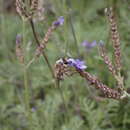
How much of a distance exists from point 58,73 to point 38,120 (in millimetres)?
971

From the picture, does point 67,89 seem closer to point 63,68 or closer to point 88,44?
point 88,44

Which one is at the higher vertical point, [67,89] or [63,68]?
[63,68]

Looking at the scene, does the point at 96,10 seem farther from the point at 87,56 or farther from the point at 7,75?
the point at 7,75

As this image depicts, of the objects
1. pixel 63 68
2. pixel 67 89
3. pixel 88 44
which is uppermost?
pixel 88 44

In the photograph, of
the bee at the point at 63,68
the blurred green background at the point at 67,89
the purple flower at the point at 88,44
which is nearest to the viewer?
the bee at the point at 63,68

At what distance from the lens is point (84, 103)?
2.29 m

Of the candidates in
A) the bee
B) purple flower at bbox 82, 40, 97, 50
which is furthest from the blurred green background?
the bee

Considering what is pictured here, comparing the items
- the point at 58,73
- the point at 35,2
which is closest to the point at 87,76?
the point at 58,73

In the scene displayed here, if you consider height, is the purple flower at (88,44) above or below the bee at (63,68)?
above

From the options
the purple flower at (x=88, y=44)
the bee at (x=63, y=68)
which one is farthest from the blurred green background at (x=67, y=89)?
the bee at (x=63, y=68)

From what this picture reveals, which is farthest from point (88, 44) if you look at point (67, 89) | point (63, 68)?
point (63, 68)

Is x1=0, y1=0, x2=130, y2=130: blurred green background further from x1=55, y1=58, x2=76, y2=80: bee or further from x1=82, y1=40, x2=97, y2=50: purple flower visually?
x1=55, y1=58, x2=76, y2=80: bee

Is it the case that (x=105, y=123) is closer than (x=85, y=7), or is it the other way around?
(x=105, y=123)

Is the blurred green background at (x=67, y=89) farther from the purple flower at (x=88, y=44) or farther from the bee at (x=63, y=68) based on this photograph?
the bee at (x=63, y=68)
